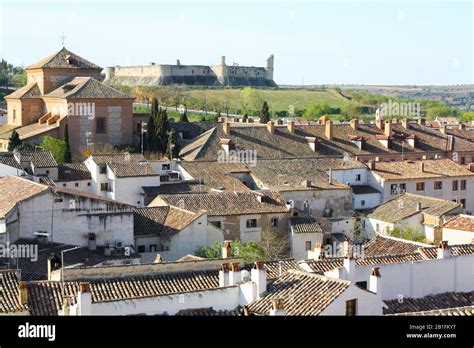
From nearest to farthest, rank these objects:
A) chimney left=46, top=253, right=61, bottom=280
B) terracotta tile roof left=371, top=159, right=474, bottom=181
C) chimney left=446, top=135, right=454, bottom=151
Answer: chimney left=46, top=253, right=61, bottom=280, terracotta tile roof left=371, top=159, right=474, bottom=181, chimney left=446, top=135, right=454, bottom=151

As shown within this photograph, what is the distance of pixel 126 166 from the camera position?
2967 cm

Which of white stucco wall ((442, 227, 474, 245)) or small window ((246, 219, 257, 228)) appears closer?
white stucco wall ((442, 227, 474, 245))

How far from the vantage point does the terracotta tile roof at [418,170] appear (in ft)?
109

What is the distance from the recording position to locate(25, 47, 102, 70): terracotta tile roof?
144ft

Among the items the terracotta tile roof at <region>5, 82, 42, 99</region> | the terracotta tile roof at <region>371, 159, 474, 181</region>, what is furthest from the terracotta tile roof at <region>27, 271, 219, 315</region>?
the terracotta tile roof at <region>5, 82, 42, 99</region>

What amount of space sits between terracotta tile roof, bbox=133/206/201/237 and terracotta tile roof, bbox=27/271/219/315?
30.0 ft

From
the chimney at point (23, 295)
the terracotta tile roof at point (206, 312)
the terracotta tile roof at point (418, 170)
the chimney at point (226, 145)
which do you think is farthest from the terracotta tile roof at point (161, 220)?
the chimney at point (226, 145)

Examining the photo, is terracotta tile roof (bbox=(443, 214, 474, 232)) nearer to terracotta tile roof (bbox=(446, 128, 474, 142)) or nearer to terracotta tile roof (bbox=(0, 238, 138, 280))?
terracotta tile roof (bbox=(0, 238, 138, 280))

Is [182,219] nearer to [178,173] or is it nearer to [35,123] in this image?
[178,173]

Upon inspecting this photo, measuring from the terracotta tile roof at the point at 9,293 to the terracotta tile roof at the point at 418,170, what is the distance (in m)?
20.6

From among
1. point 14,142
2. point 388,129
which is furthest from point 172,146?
point 388,129
